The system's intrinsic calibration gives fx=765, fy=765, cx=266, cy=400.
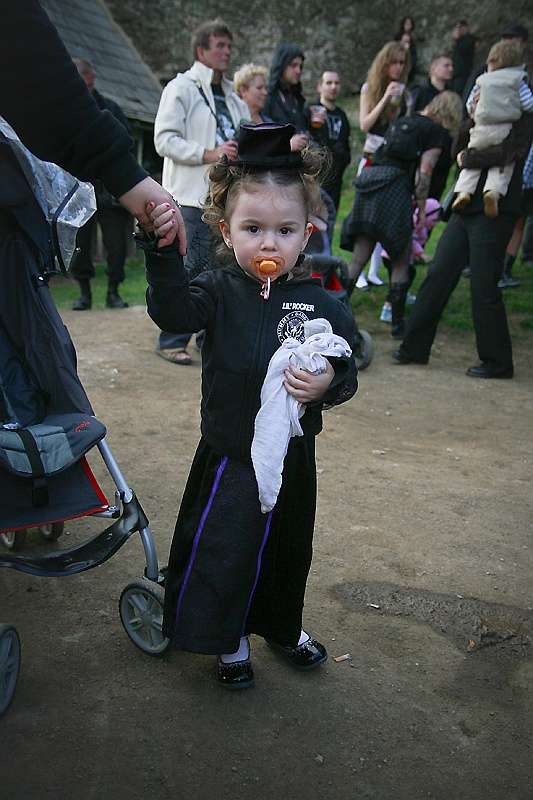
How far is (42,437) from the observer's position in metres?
2.28

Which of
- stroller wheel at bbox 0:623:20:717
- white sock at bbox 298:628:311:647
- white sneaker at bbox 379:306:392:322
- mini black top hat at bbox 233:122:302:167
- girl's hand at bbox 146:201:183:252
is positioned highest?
mini black top hat at bbox 233:122:302:167

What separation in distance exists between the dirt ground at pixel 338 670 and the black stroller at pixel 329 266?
4.95 feet

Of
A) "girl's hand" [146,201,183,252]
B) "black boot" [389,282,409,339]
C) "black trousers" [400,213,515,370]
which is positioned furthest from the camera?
"black boot" [389,282,409,339]

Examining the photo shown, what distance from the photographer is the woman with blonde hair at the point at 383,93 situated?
6562mm

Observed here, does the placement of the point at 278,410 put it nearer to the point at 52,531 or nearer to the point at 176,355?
the point at 52,531

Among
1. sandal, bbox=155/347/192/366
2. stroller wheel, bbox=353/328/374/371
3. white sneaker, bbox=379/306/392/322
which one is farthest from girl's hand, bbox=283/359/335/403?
white sneaker, bbox=379/306/392/322

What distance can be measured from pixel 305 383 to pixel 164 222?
0.53 metres

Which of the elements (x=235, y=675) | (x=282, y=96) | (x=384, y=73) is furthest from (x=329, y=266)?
(x=235, y=675)

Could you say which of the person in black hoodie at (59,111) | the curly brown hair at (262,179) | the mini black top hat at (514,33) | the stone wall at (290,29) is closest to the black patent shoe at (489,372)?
the mini black top hat at (514,33)

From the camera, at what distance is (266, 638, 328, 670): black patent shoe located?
2381 mm

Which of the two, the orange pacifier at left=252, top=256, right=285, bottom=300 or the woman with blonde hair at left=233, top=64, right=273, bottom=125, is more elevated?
the woman with blonde hair at left=233, top=64, right=273, bottom=125

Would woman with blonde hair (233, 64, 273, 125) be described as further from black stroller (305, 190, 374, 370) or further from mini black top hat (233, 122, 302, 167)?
mini black top hat (233, 122, 302, 167)

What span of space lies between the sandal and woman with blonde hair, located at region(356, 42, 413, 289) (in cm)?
272

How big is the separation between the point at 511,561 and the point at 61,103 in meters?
2.37
